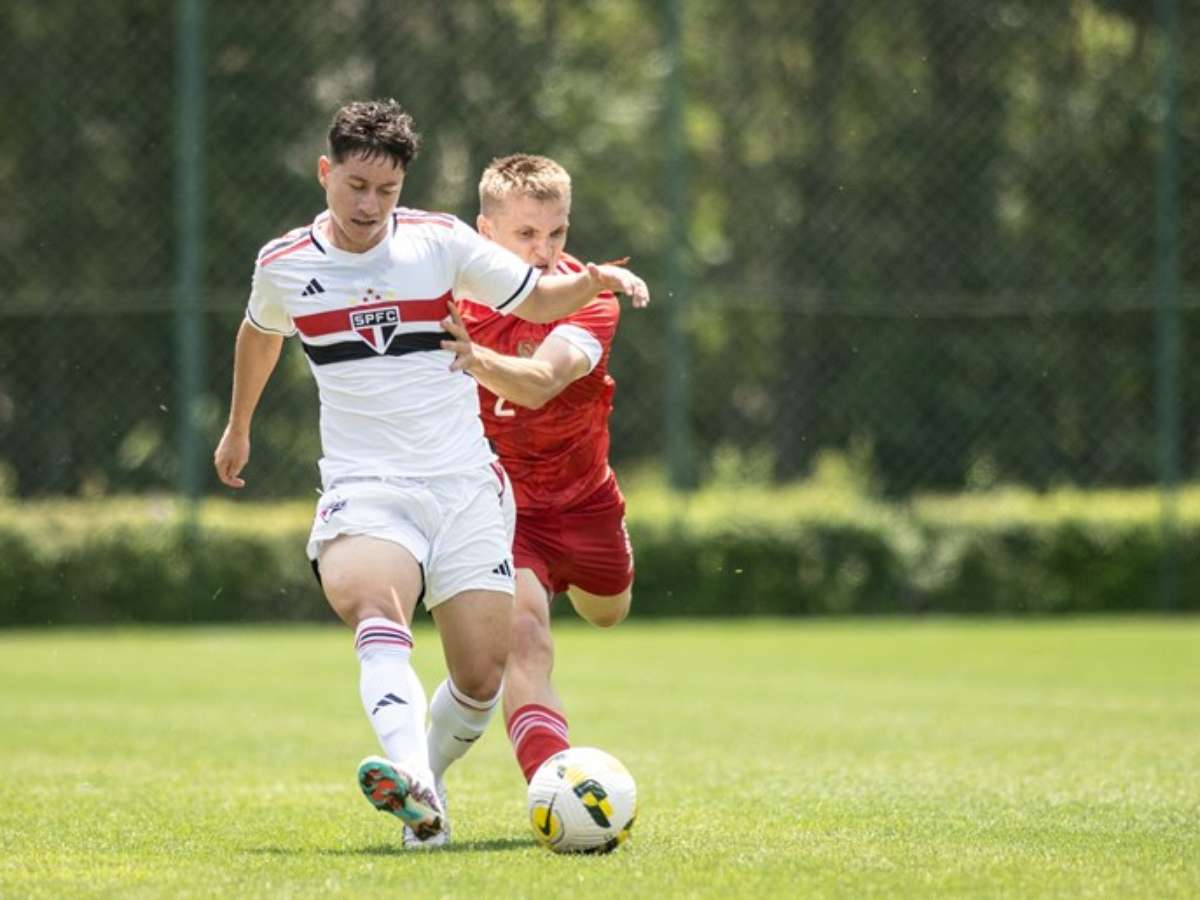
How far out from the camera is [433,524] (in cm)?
605

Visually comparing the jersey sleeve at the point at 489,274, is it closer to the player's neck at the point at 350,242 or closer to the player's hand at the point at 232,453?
the player's neck at the point at 350,242

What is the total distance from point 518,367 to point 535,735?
1.09m

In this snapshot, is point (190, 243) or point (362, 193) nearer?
point (362, 193)

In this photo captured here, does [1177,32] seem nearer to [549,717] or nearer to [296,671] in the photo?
[296,671]

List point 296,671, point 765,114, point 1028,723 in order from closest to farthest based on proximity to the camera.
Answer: point 1028,723
point 296,671
point 765,114

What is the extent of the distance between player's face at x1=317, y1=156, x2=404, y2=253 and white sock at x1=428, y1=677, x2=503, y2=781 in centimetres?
137

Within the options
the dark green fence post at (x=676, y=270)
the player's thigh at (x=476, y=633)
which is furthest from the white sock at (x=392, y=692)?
the dark green fence post at (x=676, y=270)

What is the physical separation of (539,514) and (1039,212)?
49.3 feet

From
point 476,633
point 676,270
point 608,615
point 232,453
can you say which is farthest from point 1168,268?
point 476,633

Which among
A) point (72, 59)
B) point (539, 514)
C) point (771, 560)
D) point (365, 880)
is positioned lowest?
point (771, 560)

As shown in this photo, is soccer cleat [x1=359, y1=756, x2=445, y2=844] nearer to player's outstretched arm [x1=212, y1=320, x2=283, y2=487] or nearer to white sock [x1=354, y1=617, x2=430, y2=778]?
white sock [x1=354, y1=617, x2=430, y2=778]

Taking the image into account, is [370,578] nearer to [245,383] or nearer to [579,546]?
[245,383]

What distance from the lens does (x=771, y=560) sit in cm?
1862

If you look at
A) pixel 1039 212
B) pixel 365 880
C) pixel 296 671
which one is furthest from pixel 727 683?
pixel 1039 212
